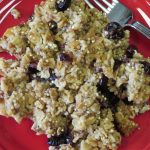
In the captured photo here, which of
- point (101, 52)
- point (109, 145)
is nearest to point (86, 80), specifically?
point (101, 52)

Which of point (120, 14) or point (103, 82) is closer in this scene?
point (103, 82)

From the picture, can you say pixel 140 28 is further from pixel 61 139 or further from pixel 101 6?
pixel 61 139

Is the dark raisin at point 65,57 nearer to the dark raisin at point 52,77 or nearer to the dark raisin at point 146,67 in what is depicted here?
the dark raisin at point 52,77

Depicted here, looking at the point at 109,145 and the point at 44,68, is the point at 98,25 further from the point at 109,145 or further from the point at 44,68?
the point at 109,145

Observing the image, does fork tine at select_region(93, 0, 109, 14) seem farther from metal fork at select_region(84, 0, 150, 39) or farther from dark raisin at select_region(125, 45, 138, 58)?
dark raisin at select_region(125, 45, 138, 58)

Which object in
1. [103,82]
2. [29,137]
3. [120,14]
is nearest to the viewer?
[103,82]

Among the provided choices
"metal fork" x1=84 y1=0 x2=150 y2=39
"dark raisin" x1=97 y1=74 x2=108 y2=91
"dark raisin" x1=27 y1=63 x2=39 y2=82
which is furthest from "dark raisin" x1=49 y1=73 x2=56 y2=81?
"metal fork" x1=84 y1=0 x2=150 y2=39

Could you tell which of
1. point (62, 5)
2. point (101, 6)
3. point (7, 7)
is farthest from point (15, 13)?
point (101, 6)

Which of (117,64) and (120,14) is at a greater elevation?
(120,14)
